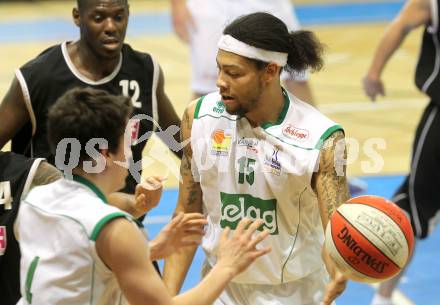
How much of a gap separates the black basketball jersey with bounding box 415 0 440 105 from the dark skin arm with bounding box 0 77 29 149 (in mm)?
2754

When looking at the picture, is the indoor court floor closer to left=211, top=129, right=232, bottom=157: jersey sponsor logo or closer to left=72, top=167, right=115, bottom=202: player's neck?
left=211, top=129, right=232, bottom=157: jersey sponsor logo

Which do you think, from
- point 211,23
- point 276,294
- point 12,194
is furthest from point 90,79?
point 211,23

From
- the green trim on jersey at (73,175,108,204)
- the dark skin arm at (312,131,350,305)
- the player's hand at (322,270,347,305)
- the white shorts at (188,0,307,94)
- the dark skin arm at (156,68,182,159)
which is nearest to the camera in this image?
the green trim on jersey at (73,175,108,204)

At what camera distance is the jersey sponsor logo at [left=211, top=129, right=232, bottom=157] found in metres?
4.34

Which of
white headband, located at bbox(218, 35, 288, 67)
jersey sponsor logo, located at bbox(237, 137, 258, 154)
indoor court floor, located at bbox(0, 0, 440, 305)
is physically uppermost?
white headband, located at bbox(218, 35, 288, 67)

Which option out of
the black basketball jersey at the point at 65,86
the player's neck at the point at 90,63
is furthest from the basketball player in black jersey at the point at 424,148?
the player's neck at the point at 90,63

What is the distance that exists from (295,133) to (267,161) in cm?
18

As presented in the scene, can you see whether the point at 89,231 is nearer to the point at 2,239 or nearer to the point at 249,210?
the point at 2,239

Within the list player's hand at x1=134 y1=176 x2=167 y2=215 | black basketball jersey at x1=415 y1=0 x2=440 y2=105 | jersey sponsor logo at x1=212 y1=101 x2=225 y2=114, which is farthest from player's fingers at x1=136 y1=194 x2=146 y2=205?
black basketball jersey at x1=415 y1=0 x2=440 y2=105

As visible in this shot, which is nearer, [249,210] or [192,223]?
[192,223]

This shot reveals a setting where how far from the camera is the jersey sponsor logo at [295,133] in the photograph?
13.9ft

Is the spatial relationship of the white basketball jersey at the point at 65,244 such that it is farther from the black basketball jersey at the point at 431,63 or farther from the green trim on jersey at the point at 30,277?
the black basketball jersey at the point at 431,63

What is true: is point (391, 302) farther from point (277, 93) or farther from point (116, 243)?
point (116, 243)

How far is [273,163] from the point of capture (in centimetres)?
425
